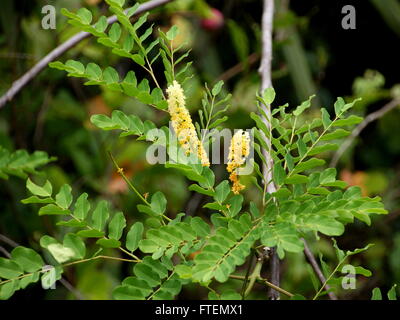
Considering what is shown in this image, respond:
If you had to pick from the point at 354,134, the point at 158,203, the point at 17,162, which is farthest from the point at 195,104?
the point at 158,203

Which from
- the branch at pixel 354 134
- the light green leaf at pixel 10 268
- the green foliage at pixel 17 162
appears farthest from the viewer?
the branch at pixel 354 134

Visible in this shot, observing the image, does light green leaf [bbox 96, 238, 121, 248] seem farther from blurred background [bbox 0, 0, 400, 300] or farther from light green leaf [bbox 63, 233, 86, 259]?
blurred background [bbox 0, 0, 400, 300]

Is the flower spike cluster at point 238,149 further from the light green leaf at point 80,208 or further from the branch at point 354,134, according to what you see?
the branch at point 354,134

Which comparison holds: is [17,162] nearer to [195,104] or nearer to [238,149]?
[238,149]

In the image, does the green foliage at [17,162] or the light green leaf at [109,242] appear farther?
the green foliage at [17,162]

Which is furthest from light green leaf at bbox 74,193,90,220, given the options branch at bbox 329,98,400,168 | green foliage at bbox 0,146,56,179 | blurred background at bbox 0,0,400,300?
branch at bbox 329,98,400,168

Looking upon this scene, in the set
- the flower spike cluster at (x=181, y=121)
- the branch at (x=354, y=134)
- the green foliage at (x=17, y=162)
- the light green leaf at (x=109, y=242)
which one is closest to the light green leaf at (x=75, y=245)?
the light green leaf at (x=109, y=242)

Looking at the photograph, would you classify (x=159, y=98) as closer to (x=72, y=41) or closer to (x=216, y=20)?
(x=72, y=41)
